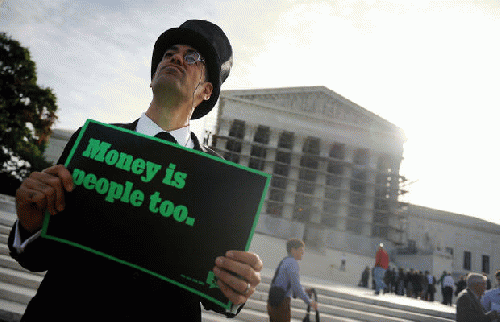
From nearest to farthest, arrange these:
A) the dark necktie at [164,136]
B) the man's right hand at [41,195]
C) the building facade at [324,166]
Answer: the man's right hand at [41,195]
the dark necktie at [164,136]
the building facade at [324,166]

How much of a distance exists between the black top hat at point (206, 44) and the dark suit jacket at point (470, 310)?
651cm

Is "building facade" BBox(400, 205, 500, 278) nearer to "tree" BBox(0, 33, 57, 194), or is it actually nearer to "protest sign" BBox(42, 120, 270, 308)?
"tree" BBox(0, 33, 57, 194)

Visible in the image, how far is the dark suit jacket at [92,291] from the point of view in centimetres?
115

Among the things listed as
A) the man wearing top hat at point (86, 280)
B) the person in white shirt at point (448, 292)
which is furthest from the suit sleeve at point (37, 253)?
the person in white shirt at point (448, 292)

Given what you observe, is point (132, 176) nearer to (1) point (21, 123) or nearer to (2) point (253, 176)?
(2) point (253, 176)

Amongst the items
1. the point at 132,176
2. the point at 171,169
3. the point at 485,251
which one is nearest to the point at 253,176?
the point at 171,169

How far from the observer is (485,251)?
47.9 meters

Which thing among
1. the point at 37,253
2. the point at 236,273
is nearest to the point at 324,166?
the point at 236,273

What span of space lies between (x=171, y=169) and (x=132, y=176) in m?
0.14

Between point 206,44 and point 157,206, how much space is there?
0.84 meters

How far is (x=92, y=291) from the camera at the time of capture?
3.86 ft

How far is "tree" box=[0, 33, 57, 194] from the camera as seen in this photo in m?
20.8

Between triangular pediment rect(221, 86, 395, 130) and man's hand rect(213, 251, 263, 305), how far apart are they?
34.2 m

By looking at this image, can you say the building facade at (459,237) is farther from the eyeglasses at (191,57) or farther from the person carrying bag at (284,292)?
the eyeglasses at (191,57)
